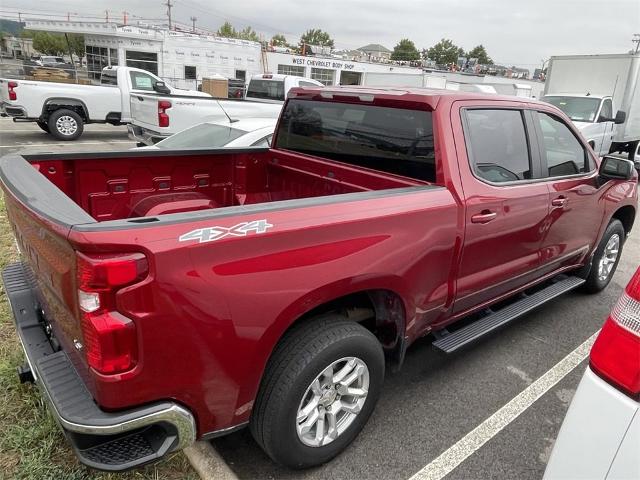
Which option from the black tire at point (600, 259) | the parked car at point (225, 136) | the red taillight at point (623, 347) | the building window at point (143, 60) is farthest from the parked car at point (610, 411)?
the building window at point (143, 60)

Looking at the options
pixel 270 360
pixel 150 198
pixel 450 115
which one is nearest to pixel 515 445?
pixel 270 360

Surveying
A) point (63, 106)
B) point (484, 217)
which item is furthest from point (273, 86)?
point (484, 217)

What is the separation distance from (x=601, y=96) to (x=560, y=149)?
9528 mm

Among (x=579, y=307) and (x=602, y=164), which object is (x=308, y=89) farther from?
(x=579, y=307)

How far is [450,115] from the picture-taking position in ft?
9.04

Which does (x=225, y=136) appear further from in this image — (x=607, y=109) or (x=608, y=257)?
(x=607, y=109)

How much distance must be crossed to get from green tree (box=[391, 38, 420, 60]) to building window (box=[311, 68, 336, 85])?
230 feet

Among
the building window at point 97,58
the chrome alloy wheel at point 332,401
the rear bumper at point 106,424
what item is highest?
the building window at point 97,58

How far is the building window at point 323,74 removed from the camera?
3926 cm

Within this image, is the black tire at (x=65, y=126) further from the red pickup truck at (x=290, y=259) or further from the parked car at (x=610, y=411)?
the parked car at (x=610, y=411)

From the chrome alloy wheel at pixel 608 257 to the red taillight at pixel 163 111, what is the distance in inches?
277

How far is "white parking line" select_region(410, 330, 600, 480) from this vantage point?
8.21ft

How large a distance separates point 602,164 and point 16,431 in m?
4.32

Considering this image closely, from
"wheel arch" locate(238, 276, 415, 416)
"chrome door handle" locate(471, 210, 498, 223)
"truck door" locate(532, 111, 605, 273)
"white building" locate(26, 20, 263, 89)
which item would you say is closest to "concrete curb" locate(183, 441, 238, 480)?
"wheel arch" locate(238, 276, 415, 416)
